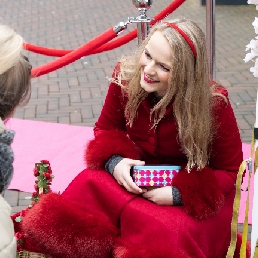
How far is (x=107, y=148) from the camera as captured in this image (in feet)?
7.94

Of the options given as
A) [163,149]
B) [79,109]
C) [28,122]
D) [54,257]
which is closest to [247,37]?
[79,109]

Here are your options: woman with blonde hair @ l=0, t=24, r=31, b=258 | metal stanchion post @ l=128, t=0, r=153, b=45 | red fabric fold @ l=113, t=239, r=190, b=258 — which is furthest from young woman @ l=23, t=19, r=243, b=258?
metal stanchion post @ l=128, t=0, r=153, b=45

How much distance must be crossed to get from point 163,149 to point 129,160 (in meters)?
0.18

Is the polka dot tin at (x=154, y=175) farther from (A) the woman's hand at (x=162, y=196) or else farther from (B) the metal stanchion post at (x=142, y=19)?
(B) the metal stanchion post at (x=142, y=19)

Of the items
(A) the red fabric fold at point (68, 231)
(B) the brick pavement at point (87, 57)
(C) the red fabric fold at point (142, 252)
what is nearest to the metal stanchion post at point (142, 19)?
(B) the brick pavement at point (87, 57)

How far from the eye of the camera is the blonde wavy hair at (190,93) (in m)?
2.18

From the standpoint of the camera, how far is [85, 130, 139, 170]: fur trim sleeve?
2402 mm

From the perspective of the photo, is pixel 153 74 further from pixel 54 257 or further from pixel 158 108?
pixel 54 257

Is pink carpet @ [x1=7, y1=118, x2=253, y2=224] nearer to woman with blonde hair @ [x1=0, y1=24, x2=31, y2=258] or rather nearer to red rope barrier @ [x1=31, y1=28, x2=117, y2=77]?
red rope barrier @ [x1=31, y1=28, x2=117, y2=77]

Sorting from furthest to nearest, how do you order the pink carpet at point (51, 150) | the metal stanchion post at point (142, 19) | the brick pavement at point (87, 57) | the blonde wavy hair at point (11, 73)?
the brick pavement at point (87, 57) < the pink carpet at point (51, 150) < the metal stanchion post at point (142, 19) < the blonde wavy hair at point (11, 73)

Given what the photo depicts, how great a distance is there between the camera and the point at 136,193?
2.27 metres

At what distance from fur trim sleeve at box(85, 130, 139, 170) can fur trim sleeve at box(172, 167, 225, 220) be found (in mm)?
288

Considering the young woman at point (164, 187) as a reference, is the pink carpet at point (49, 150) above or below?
below

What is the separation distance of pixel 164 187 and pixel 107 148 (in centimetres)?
34
